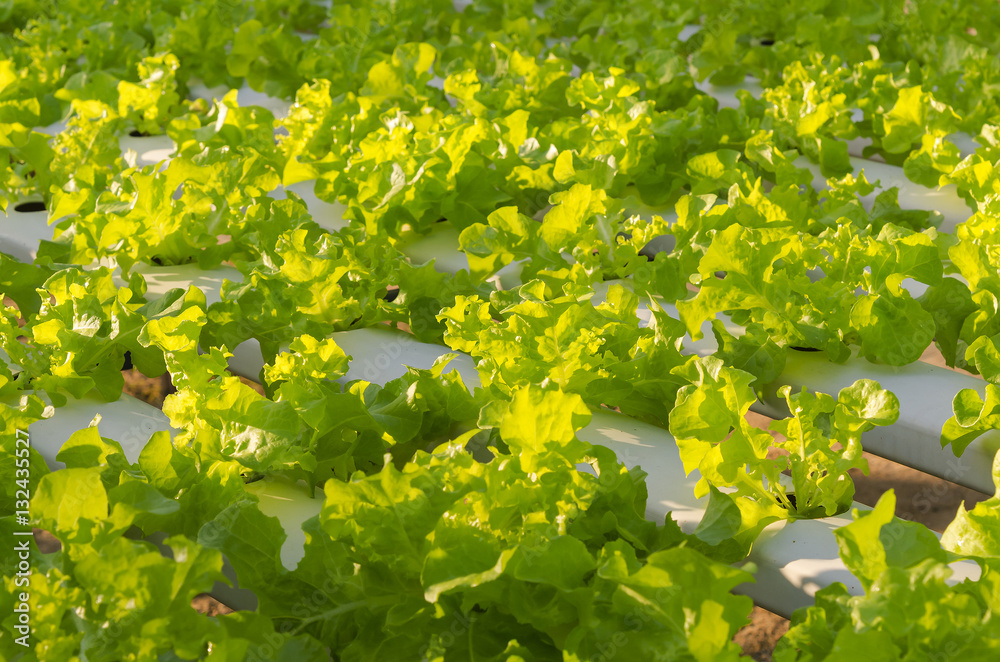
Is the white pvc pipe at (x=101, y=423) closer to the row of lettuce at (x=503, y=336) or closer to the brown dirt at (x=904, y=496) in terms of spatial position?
the row of lettuce at (x=503, y=336)

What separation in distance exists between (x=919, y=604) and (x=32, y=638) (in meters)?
1.00

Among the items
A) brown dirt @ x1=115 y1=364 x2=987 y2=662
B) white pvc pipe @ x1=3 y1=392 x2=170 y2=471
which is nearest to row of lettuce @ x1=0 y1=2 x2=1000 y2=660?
white pvc pipe @ x1=3 y1=392 x2=170 y2=471

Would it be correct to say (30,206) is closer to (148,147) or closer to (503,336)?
(148,147)

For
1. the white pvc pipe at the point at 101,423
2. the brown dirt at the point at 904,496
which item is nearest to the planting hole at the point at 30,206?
the brown dirt at the point at 904,496

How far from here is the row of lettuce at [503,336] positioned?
1086 mm

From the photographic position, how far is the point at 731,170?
2.07 m

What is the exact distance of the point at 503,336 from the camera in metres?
1.50

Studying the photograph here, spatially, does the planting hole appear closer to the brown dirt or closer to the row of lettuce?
the row of lettuce

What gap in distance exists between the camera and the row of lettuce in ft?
3.56

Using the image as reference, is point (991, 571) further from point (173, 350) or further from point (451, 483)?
point (173, 350)

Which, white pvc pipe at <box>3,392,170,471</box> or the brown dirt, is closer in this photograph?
white pvc pipe at <box>3,392,170,471</box>

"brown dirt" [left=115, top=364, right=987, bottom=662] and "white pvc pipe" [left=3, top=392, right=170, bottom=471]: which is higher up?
"white pvc pipe" [left=3, top=392, right=170, bottom=471]

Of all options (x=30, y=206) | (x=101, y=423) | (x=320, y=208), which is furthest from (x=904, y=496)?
(x=30, y=206)

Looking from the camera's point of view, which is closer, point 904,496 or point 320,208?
point 320,208
